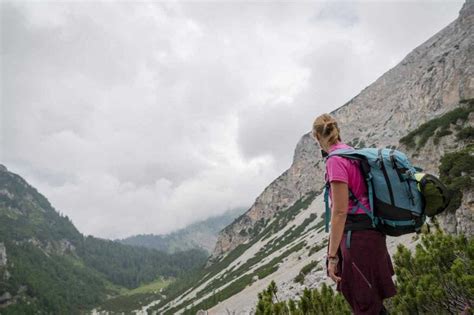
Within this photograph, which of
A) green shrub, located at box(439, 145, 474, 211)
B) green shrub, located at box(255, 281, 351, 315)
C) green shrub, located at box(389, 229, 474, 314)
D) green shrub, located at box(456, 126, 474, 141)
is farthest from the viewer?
green shrub, located at box(456, 126, 474, 141)

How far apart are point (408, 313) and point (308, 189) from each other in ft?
356

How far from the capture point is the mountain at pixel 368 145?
22047 mm

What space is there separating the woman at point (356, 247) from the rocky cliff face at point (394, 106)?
56.4 meters

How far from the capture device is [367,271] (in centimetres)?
318

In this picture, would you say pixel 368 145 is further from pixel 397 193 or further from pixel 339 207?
pixel 339 207

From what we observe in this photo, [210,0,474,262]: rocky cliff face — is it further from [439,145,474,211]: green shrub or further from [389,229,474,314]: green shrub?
[389,229,474,314]: green shrub

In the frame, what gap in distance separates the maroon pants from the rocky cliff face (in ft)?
185

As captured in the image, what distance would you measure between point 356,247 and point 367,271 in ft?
0.86

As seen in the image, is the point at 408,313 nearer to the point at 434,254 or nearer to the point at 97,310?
the point at 434,254

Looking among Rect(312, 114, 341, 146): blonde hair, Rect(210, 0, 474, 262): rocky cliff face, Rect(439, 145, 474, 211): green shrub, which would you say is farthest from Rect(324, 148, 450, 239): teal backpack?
Rect(210, 0, 474, 262): rocky cliff face

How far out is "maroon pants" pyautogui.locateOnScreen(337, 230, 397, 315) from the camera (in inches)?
125

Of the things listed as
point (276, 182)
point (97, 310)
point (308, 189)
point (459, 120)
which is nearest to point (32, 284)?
point (97, 310)

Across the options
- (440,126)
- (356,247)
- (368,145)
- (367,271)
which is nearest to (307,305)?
(367,271)

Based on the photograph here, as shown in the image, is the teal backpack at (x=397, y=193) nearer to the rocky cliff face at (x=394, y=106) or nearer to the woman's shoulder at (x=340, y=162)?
the woman's shoulder at (x=340, y=162)
